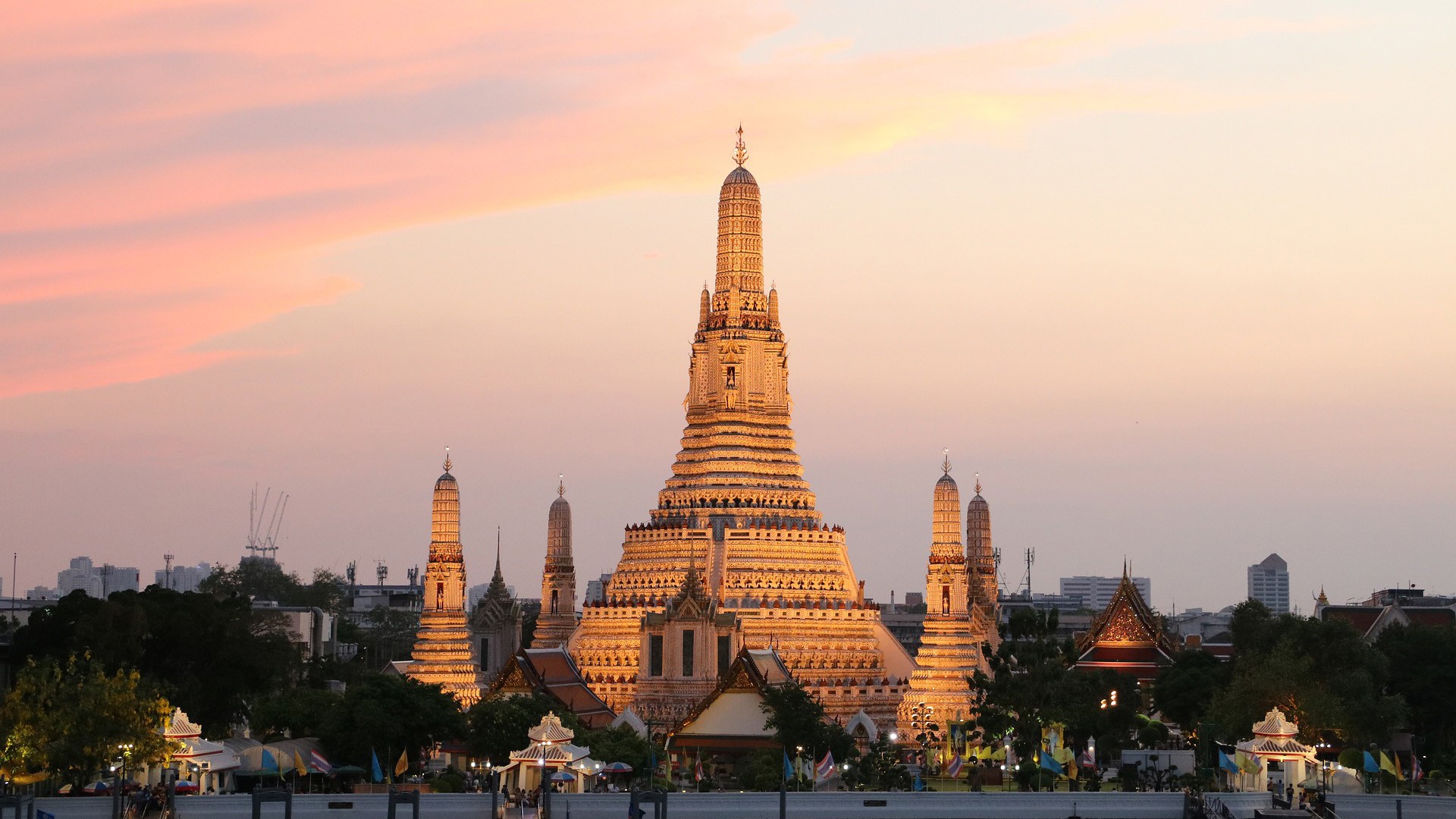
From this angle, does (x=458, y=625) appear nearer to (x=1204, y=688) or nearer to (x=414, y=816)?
(x=1204, y=688)

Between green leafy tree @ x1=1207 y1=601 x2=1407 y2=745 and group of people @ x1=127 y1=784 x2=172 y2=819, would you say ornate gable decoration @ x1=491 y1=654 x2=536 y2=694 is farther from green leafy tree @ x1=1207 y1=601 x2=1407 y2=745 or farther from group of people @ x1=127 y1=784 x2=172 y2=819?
group of people @ x1=127 y1=784 x2=172 y2=819

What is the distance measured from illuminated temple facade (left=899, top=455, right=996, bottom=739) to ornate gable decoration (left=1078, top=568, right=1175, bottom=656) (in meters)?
15.7

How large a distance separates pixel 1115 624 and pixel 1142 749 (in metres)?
34.4

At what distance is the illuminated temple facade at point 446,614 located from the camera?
121 meters

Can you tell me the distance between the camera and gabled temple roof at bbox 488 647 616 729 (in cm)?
11638

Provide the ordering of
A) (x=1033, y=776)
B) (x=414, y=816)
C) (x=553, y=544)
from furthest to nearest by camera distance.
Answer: (x=553, y=544)
(x=1033, y=776)
(x=414, y=816)

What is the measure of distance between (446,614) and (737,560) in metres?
16.1

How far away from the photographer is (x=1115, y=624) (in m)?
139

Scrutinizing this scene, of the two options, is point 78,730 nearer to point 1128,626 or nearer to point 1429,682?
point 1429,682

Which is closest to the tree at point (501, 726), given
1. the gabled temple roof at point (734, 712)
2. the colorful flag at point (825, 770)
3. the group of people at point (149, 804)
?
the gabled temple roof at point (734, 712)

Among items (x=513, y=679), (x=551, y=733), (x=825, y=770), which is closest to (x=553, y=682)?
(x=513, y=679)

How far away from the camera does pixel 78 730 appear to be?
246 feet

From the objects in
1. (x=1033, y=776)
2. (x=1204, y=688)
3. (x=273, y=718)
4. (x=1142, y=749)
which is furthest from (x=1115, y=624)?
(x=273, y=718)

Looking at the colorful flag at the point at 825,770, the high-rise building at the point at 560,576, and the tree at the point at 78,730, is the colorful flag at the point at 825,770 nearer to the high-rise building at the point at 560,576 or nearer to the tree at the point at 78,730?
the tree at the point at 78,730
